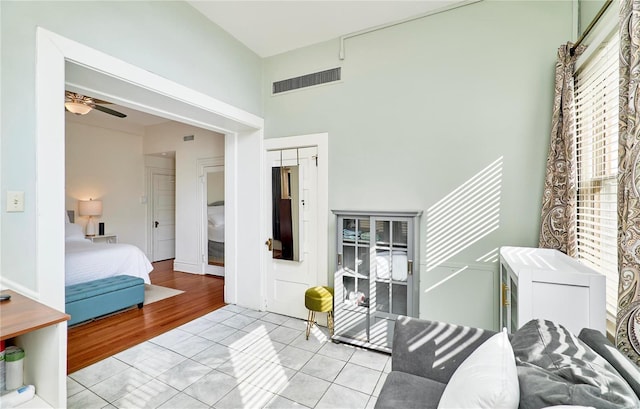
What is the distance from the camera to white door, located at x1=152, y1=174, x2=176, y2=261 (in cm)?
632

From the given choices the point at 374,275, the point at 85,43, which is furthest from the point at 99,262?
the point at 374,275

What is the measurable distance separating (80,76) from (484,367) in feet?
9.79

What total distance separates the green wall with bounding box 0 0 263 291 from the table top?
235mm

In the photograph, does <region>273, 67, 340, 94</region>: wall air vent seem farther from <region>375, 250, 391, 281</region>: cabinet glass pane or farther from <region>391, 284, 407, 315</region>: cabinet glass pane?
<region>391, 284, 407, 315</region>: cabinet glass pane

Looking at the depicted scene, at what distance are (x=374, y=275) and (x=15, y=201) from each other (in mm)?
2581

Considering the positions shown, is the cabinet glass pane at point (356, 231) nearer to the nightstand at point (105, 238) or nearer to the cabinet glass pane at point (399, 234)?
the cabinet glass pane at point (399, 234)

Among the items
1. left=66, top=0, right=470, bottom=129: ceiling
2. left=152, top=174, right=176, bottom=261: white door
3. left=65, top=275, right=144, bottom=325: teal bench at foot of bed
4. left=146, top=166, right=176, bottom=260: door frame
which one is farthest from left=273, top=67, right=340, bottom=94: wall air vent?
left=152, top=174, right=176, bottom=261: white door

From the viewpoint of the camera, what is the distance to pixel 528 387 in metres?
0.88

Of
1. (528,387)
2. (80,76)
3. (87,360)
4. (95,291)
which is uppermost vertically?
(80,76)

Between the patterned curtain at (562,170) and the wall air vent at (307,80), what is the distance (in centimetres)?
197

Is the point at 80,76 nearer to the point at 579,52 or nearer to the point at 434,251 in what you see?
the point at 434,251

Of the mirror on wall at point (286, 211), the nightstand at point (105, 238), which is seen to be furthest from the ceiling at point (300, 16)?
the nightstand at point (105, 238)

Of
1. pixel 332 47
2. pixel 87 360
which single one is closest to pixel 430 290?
pixel 332 47

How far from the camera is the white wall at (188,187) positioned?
514 cm
